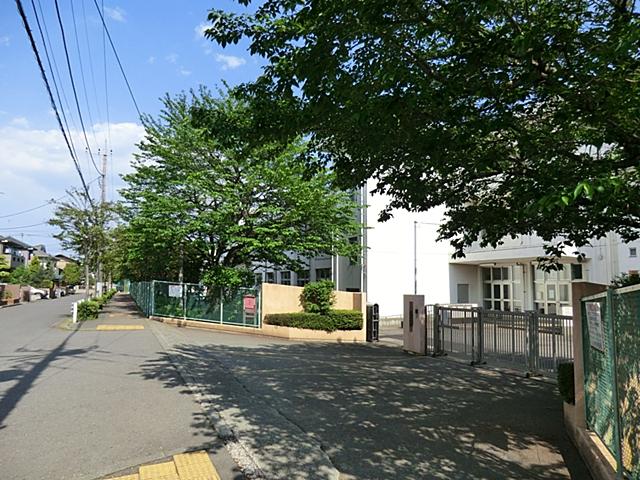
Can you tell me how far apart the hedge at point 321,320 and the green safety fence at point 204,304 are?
88 cm

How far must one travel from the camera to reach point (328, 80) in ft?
16.3

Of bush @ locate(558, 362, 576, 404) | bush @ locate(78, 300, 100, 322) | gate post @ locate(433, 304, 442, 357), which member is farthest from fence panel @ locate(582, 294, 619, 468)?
bush @ locate(78, 300, 100, 322)

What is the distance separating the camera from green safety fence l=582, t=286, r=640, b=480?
3.44 m

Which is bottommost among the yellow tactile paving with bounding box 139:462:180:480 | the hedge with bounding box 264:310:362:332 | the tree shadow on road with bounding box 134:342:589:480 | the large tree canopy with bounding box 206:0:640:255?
the tree shadow on road with bounding box 134:342:589:480

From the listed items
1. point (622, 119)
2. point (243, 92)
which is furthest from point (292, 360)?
point (622, 119)

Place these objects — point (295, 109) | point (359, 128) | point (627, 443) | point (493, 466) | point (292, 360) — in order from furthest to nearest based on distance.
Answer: point (292, 360) < point (295, 109) < point (359, 128) < point (493, 466) < point (627, 443)

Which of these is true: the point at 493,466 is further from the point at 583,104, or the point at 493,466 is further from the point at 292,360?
the point at 292,360

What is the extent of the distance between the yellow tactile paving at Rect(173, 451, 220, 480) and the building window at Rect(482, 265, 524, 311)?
73.6 feet

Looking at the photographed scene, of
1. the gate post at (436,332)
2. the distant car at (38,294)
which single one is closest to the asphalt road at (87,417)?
the gate post at (436,332)

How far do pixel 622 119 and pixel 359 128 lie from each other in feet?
8.86

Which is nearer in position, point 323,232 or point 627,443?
point 627,443

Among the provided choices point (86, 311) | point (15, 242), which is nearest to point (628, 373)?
point (86, 311)

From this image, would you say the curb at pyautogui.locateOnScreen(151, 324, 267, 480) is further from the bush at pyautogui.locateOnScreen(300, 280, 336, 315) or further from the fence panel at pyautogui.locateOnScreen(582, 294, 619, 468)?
the bush at pyautogui.locateOnScreen(300, 280, 336, 315)

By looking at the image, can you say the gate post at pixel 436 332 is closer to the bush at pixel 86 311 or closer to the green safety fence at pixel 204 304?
the green safety fence at pixel 204 304
